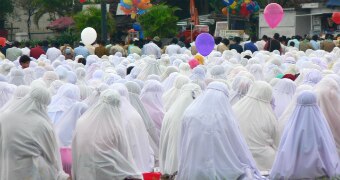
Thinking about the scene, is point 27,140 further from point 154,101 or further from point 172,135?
point 154,101

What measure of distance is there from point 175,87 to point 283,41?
11318mm

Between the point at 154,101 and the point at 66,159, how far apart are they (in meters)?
2.04

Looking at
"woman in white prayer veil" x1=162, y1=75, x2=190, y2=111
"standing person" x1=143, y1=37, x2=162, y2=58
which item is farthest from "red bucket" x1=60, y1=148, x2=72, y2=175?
"standing person" x1=143, y1=37, x2=162, y2=58

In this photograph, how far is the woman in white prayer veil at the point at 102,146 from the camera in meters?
7.18

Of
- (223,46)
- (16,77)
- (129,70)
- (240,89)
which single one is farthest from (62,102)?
(223,46)

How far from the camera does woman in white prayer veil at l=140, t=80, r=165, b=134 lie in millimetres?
9883

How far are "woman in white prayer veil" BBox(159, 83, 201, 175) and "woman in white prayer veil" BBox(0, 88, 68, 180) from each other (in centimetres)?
155

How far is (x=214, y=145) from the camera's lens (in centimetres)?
711

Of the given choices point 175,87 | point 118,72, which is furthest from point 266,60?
point 175,87

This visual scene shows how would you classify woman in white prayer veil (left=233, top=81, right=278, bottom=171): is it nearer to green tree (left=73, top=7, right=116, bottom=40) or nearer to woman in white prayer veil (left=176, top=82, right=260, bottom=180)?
woman in white prayer veil (left=176, top=82, right=260, bottom=180)

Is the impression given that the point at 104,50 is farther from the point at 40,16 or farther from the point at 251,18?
the point at 40,16

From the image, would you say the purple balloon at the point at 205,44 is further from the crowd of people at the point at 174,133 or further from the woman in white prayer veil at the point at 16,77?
the crowd of people at the point at 174,133

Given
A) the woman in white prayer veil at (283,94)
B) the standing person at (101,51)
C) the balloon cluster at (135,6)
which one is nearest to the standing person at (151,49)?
the standing person at (101,51)

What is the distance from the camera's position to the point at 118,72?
45.5 ft
